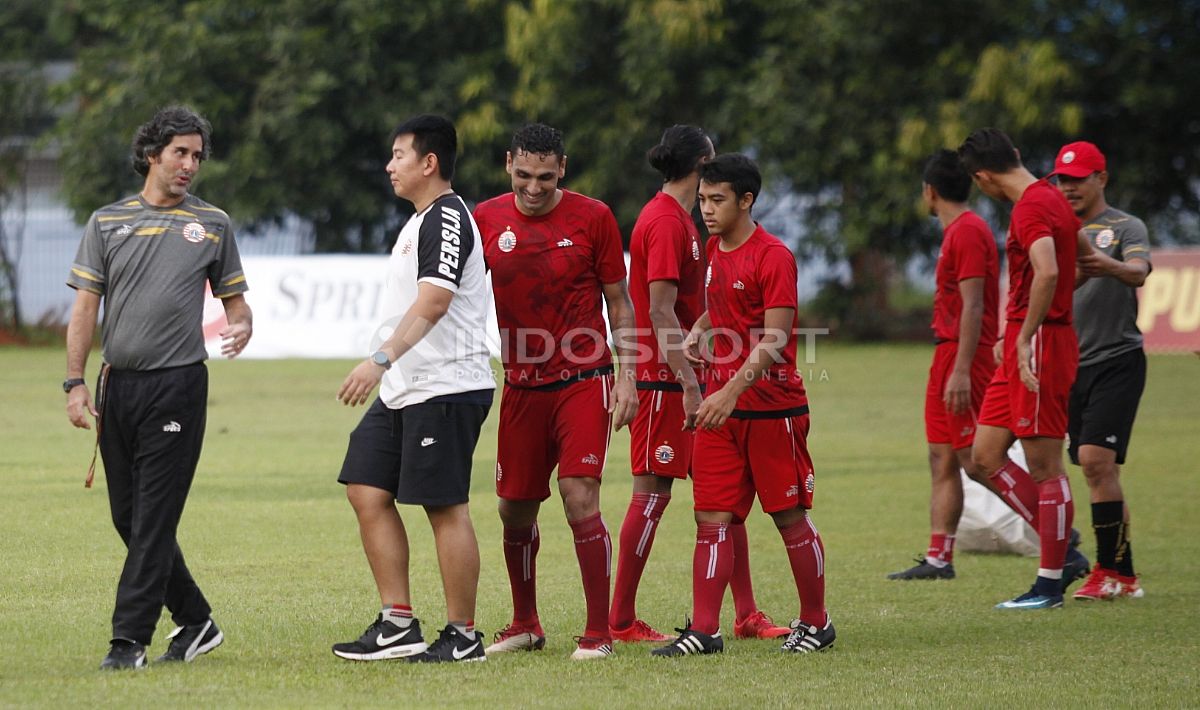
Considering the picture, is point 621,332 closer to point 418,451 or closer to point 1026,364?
point 418,451

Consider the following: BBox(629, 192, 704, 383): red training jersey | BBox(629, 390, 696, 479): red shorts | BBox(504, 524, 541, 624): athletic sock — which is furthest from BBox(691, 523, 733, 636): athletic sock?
BBox(629, 192, 704, 383): red training jersey

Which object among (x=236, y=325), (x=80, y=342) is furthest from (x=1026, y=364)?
(x=80, y=342)

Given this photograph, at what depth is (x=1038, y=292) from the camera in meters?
7.81

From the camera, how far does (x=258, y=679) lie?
19.8 feet

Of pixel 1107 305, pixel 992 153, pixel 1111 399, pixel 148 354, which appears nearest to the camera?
pixel 148 354

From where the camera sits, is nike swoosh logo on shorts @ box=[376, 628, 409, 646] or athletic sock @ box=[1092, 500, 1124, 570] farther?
athletic sock @ box=[1092, 500, 1124, 570]

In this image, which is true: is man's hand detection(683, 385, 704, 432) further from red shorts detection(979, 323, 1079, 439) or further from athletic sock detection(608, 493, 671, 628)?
red shorts detection(979, 323, 1079, 439)

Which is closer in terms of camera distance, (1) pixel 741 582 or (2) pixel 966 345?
(1) pixel 741 582

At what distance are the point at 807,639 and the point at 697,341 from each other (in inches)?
53.6

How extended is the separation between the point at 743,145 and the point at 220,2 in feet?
37.5

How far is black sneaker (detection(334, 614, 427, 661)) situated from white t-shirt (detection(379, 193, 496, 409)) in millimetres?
864

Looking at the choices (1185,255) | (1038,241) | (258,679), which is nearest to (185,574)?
(258,679)

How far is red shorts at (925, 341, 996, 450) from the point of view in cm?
915

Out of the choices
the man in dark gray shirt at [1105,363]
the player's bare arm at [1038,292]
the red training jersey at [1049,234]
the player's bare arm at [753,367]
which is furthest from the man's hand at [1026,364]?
the player's bare arm at [753,367]
